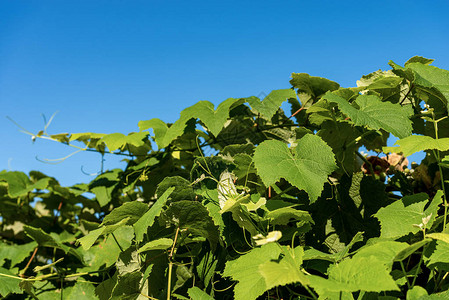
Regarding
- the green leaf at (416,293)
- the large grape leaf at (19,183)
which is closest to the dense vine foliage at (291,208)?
the green leaf at (416,293)

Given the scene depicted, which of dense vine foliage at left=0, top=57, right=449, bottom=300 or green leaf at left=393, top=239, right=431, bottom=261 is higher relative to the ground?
dense vine foliage at left=0, top=57, right=449, bottom=300

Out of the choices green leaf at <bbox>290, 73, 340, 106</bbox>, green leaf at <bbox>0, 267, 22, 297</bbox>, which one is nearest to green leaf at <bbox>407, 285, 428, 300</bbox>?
green leaf at <bbox>290, 73, 340, 106</bbox>

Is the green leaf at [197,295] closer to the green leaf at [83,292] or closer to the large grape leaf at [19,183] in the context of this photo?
the green leaf at [83,292]

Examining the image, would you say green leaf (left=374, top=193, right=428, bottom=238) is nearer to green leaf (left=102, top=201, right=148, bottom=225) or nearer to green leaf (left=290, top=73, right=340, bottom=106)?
green leaf (left=290, top=73, right=340, bottom=106)

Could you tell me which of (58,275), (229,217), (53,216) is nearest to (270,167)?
(229,217)

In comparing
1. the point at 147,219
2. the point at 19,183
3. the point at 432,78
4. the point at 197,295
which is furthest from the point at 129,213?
the point at 19,183

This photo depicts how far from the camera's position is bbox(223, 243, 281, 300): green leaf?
3.20 feet

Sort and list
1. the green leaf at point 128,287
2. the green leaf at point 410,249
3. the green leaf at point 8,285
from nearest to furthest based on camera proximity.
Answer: the green leaf at point 410,249
the green leaf at point 128,287
the green leaf at point 8,285

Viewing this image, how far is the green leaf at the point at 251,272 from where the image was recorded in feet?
3.20

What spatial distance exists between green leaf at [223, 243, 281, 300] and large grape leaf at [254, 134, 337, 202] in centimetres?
19

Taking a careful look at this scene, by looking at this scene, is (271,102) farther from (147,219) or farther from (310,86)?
(147,219)

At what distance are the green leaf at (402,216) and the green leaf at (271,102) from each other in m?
0.57

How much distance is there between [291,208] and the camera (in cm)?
117

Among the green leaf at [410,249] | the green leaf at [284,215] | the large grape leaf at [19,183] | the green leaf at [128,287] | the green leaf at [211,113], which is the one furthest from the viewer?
the large grape leaf at [19,183]
